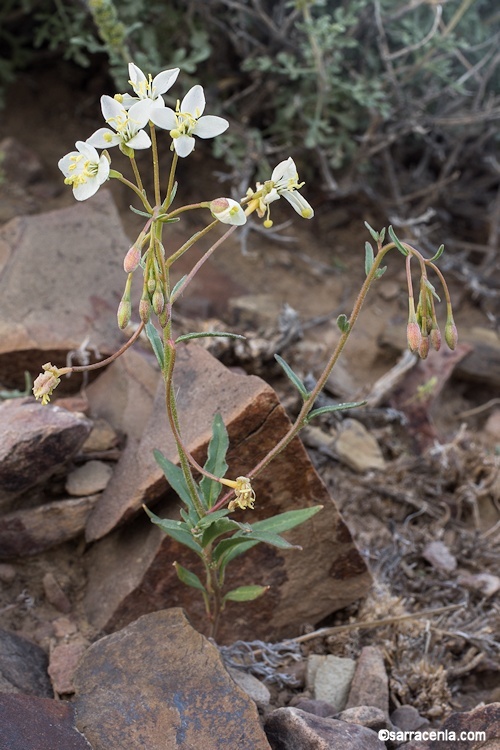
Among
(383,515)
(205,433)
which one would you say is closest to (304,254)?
(383,515)

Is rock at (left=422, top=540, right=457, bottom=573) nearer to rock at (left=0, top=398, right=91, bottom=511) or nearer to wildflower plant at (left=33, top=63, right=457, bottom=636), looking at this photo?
wildflower plant at (left=33, top=63, right=457, bottom=636)

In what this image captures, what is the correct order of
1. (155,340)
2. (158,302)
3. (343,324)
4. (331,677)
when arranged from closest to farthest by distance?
(158,302)
(343,324)
(155,340)
(331,677)

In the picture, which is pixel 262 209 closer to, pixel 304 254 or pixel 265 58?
pixel 265 58

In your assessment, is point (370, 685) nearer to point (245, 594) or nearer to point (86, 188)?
point (245, 594)

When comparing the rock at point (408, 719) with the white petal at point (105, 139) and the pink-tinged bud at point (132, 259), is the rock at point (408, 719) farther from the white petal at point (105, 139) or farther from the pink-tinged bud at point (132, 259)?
the white petal at point (105, 139)

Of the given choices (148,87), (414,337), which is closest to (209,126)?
(148,87)

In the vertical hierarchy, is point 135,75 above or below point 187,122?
above

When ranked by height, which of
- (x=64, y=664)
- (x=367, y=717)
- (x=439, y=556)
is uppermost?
(x=64, y=664)
